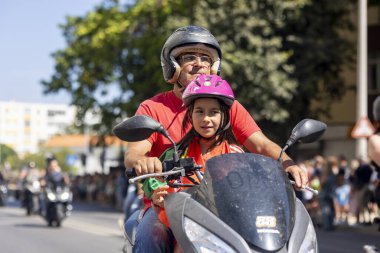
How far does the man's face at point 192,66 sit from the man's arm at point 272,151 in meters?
0.60

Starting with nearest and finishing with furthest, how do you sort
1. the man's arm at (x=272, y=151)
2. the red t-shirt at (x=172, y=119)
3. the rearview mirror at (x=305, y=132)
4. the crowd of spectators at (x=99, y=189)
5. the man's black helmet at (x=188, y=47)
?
the man's arm at (x=272, y=151) < the rearview mirror at (x=305, y=132) < the red t-shirt at (x=172, y=119) < the man's black helmet at (x=188, y=47) < the crowd of spectators at (x=99, y=189)

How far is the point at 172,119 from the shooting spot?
18.9ft

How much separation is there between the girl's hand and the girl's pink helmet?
51 centimetres

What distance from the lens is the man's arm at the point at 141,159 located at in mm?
4738

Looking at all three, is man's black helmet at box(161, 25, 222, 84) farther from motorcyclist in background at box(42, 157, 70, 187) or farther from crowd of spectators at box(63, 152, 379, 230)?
motorcyclist in background at box(42, 157, 70, 187)

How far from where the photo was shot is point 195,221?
4344 millimetres

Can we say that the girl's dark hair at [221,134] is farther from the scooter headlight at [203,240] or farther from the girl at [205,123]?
the scooter headlight at [203,240]

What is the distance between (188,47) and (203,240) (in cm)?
192

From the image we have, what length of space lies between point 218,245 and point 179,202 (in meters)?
0.44

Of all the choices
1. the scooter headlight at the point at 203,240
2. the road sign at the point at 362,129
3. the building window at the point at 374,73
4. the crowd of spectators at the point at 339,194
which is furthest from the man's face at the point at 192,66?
the building window at the point at 374,73

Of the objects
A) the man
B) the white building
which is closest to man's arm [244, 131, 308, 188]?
the man

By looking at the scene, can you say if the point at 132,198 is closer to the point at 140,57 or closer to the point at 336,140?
the point at 140,57

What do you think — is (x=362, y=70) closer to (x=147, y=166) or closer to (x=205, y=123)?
(x=205, y=123)

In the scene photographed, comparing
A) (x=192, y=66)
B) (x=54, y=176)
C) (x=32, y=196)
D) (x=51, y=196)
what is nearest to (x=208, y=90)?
(x=192, y=66)
